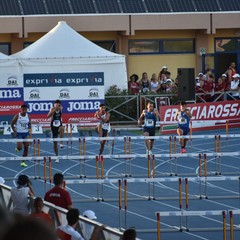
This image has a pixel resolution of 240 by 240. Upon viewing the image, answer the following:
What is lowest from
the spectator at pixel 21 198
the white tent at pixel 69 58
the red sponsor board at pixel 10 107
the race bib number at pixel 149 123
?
the spectator at pixel 21 198

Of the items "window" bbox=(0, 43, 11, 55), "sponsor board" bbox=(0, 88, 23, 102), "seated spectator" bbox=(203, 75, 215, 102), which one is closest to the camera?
"sponsor board" bbox=(0, 88, 23, 102)

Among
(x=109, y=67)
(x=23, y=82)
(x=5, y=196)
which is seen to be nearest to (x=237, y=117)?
(x=109, y=67)

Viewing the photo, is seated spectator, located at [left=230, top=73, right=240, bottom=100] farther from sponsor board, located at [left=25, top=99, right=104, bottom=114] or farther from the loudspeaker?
sponsor board, located at [left=25, top=99, right=104, bottom=114]

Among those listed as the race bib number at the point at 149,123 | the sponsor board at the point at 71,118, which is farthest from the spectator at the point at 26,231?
the sponsor board at the point at 71,118

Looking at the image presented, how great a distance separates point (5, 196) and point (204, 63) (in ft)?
96.9

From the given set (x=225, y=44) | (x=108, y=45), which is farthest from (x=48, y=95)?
(x=225, y=44)

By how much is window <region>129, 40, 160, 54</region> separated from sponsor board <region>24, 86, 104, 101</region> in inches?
409

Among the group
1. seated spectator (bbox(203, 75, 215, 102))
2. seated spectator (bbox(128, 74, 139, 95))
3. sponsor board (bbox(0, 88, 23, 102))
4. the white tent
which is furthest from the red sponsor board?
seated spectator (bbox(203, 75, 215, 102))

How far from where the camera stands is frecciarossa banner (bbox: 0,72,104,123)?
→ 3172 cm

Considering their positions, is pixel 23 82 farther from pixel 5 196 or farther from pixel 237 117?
pixel 5 196

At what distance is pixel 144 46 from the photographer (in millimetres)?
42375

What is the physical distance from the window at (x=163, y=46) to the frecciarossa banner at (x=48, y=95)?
10.5 meters

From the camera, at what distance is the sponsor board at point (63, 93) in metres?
31.8

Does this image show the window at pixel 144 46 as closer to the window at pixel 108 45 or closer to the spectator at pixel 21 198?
the window at pixel 108 45
